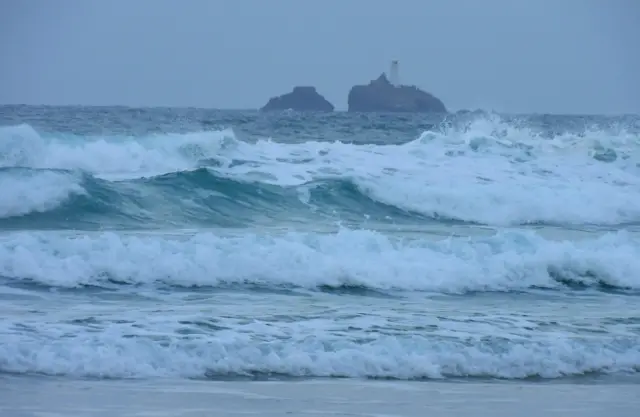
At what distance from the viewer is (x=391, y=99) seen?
214 feet

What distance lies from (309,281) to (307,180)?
22.7 feet

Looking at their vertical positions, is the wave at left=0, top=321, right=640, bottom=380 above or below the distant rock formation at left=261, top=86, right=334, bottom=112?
below

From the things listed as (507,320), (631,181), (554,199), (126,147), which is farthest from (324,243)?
(631,181)

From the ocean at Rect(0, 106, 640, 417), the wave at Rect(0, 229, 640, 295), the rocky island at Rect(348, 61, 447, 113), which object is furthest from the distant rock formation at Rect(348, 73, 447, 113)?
the wave at Rect(0, 229, 640, 295)

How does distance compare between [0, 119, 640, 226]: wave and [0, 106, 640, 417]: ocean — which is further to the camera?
[0, 119, 640, 226]: wave

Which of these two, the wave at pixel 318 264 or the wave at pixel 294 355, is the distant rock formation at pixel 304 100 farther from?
the wave at pixel 294 355

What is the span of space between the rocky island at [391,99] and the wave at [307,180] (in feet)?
142

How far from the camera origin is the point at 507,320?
8367 millimetres

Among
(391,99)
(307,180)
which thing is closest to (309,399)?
(307,180)

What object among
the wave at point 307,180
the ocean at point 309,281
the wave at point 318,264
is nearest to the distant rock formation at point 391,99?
the wave at point 307,180

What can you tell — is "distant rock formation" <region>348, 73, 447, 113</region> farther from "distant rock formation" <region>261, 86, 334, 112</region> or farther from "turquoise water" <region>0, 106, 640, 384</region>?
"turquoise water" <region>0, 106, 640, 384</region>

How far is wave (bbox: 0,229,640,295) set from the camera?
9.82 meters

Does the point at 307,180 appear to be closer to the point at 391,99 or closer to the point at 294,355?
the point at 294,355

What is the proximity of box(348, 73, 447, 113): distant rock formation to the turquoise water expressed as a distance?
4436cm
